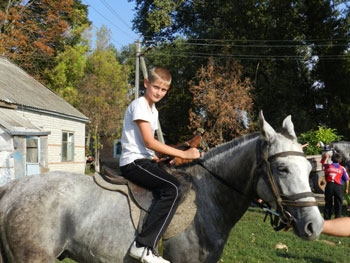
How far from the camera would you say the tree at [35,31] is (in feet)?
86.9

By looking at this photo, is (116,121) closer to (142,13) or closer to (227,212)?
(142,13)

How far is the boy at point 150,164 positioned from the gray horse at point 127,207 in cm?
17

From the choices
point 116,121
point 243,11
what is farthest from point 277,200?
point 116,121

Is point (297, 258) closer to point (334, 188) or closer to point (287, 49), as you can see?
point (334, 188)

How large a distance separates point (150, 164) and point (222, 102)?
2316 cm

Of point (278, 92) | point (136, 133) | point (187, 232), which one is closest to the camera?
point (187, 232)

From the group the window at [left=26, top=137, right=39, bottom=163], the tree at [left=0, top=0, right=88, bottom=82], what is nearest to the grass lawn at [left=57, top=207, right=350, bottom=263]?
the window at [left=26, top=137, right=39, bottom=163]

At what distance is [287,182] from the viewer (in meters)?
3.22

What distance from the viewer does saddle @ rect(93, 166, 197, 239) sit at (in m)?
3.45

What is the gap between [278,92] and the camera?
27781mm

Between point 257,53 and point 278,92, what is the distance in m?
3.30

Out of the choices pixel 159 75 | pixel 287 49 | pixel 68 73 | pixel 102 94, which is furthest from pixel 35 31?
pixel 159 75

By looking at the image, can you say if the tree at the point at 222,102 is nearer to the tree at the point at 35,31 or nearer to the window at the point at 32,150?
the tree at the point at 35,31

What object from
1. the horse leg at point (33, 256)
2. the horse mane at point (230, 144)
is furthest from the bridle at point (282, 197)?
the horse leg at point (33, 256)
